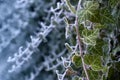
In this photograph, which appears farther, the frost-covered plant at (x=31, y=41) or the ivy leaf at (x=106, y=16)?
the frost-covered plant at (x=31, y=41)

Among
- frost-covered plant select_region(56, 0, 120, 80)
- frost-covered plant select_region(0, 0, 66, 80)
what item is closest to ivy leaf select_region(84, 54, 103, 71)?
frost-covered plant select_region(56, 0, 120, 80)

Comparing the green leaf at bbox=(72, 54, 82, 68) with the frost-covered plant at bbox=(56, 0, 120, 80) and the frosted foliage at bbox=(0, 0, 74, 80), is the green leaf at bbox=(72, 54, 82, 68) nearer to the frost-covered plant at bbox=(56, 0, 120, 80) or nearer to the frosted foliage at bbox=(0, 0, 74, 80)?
the frost-covered plant at bbox=(56, 0, 120, 80)

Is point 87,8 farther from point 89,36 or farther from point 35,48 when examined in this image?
point 35,48

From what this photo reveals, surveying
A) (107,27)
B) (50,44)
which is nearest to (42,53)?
(50,44)

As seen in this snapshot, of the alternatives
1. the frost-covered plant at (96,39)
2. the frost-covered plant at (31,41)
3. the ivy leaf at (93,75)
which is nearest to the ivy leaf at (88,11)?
the frost-covered plant at (96,39)

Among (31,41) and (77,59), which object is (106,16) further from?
(31,41)

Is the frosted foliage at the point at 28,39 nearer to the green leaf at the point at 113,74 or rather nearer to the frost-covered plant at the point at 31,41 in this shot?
the frost-covered plant at the point at 31,41

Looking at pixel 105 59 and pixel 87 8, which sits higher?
pixel 87 8
